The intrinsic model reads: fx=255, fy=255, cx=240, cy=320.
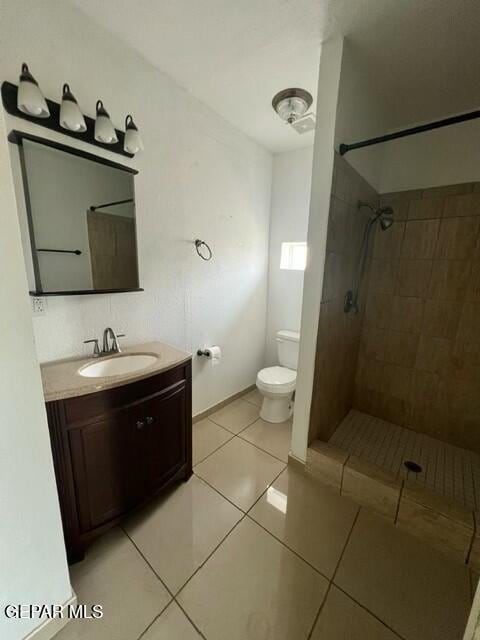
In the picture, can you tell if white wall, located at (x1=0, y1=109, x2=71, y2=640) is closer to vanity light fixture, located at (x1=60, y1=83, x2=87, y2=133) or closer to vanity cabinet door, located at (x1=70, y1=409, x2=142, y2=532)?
vanity cabinet door, located at (x1=70, y1=409, x2=142, y2=532)

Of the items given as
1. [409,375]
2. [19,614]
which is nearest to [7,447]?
[19,614]

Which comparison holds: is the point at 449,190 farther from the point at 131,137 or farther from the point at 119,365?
the point at 119,365

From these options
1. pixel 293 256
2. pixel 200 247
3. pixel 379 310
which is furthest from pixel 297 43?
pixel 379 310

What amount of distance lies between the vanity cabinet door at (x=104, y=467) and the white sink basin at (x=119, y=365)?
0.30 m

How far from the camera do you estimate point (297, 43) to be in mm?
1361

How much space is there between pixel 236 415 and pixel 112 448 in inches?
54.9

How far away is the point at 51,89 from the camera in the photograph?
121 cm

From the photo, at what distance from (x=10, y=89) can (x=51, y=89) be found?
0.19 meters

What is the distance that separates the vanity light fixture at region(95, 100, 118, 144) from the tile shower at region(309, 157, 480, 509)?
1274mm

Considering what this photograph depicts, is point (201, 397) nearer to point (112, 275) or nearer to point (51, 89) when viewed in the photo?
point (112, 275)

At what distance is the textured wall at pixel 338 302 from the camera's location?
1.56 m

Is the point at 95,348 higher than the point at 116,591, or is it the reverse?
the point at 95,348

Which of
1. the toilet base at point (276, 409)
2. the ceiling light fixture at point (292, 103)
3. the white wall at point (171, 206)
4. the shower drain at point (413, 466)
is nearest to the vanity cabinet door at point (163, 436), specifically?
the white wall at point (171, 206)

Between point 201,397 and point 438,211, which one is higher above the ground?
point 438,211
